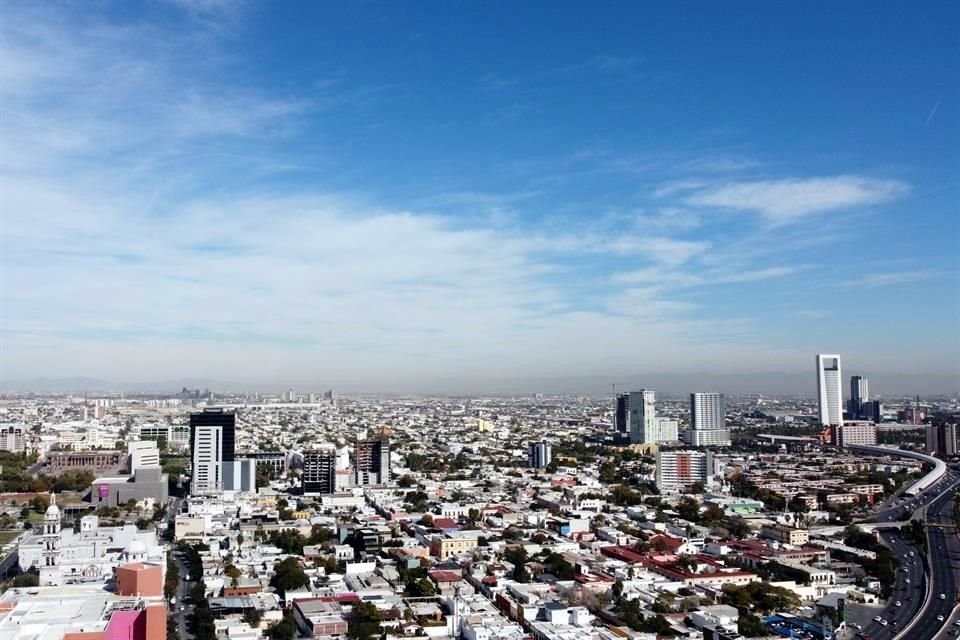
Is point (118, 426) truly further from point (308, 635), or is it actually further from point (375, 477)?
point (308, 635)

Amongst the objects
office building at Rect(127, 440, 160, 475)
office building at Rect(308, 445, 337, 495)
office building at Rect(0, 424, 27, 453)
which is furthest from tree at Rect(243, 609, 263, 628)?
office building at Rect(0, 424, 27, 453)

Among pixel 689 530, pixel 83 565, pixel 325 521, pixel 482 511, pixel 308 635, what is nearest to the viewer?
pixel 308 635

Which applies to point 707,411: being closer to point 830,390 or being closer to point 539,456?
point 830,390

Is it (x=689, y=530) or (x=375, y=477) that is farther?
(x=375, y=477)

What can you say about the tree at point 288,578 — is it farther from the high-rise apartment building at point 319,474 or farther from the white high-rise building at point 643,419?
the white high-rise building at point 643,419

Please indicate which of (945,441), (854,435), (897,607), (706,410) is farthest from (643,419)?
(897,607)

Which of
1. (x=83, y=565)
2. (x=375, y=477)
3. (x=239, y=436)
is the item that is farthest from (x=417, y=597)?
(x=239, y=436)

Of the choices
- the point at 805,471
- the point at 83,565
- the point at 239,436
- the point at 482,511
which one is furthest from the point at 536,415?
the point at 83,565

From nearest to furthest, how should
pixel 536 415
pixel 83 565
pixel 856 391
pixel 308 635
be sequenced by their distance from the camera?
pixel 308 635, pixel 83 565, pixel 856 391, pixel 536 415
